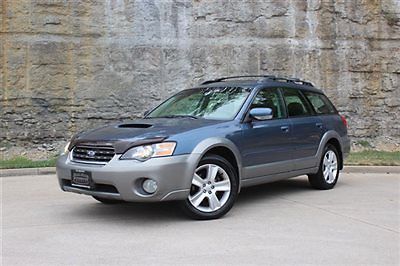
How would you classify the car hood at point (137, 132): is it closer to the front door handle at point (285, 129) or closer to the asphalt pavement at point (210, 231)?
the asphalt pavement at point (210, 231)

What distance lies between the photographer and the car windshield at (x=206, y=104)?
680 centimetres

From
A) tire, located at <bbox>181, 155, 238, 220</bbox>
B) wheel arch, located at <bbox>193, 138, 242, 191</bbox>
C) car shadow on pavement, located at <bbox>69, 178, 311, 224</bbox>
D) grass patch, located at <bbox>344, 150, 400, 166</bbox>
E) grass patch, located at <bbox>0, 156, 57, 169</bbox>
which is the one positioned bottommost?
grass patch, located at <bbox>344, 150, 400, 166</bbox>

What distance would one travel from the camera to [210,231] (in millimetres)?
5523

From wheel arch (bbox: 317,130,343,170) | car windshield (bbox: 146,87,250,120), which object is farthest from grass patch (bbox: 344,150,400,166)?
car windshield (bbox: 146,87,250,120)

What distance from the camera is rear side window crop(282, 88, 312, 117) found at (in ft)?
25.4

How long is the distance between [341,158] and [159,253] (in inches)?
194

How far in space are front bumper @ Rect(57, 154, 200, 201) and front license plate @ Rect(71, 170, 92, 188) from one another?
8cm

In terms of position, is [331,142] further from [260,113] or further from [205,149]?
[205,149]

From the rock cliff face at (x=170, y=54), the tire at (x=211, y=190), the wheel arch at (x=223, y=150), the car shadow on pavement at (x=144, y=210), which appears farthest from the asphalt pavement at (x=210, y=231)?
the rock cliff face at (x=170, y=54)

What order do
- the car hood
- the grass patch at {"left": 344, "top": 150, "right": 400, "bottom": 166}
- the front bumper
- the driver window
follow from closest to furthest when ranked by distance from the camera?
the front bumper
the car hood
the driver window
the grass patch at {"left": 344, "top": 150, "right": 400, "bottom": 166}

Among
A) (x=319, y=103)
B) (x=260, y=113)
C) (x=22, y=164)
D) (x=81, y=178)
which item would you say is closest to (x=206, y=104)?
(x=260, y=113)

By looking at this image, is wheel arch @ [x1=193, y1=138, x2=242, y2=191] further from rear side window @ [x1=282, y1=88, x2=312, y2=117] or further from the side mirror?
rear side window @ [x1=282, y1=88, x2=312, y2=117]

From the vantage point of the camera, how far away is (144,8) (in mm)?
14297

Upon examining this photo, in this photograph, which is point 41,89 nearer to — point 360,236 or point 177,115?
point 177,115
